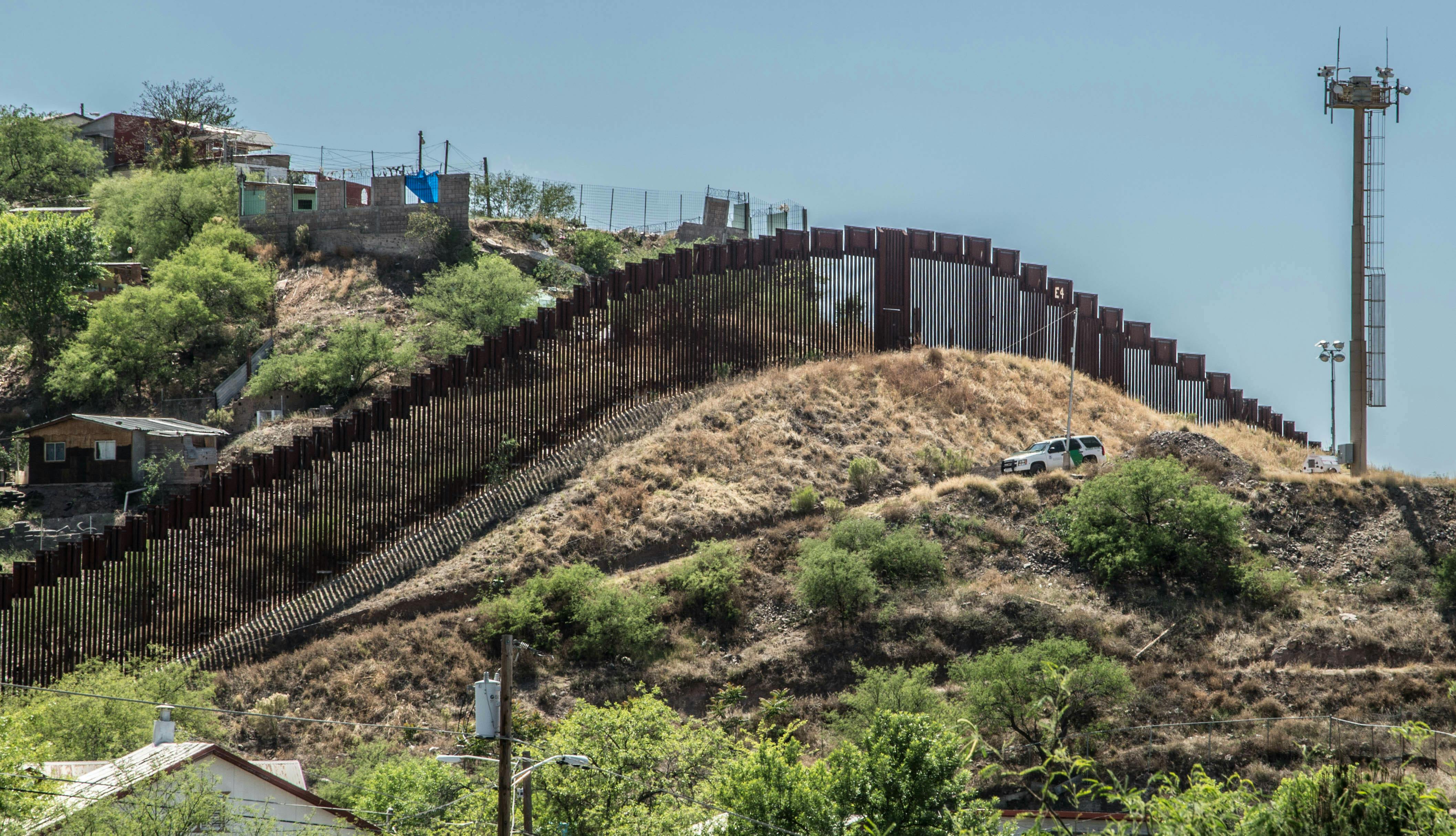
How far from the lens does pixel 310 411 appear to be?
48062 mm

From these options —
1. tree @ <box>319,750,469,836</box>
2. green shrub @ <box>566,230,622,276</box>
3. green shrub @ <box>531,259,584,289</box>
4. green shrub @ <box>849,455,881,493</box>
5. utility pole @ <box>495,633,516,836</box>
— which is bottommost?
tree @ <box>319,750,469,836</box>

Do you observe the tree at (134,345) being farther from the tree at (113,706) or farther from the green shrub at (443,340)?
the tree at (113,706)

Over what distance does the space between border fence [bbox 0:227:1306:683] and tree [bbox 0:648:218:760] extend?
2.95ft

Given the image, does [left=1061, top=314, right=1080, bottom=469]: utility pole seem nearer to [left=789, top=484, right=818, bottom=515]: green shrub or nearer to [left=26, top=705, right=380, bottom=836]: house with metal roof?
[left=789, top=484, right=818, bottom=515]: green shrub

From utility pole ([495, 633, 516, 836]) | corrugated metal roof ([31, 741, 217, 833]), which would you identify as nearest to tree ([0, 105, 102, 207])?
corrugated metal roof ([31, 741, 217, 833])

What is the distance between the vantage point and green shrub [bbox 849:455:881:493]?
39250 millimetres

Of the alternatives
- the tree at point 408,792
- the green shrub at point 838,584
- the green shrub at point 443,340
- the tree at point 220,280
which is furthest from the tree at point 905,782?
the tree at point 220,280

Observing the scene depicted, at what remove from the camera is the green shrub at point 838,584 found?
32812mm

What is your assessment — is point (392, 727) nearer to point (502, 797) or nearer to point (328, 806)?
point (328, 806)

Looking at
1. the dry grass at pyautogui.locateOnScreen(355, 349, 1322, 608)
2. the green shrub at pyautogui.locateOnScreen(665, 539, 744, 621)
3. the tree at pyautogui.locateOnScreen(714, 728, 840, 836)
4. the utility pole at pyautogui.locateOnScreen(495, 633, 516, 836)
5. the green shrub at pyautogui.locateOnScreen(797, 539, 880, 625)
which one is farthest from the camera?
the dry grass at pyautogui.locateOnScreen(355, 349, 1322, 608)

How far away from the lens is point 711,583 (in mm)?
33719

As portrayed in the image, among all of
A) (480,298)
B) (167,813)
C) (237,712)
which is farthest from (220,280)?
(167,813)

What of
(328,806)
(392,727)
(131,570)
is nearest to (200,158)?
(131,570)

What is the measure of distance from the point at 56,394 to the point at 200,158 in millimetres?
24959
